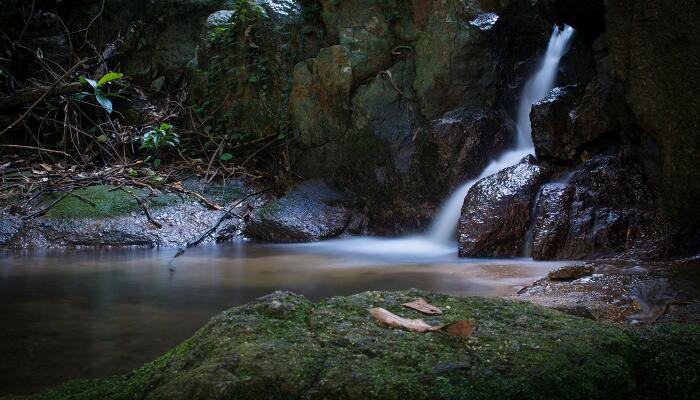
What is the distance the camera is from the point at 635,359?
1593mm

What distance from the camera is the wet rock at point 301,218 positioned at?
23.9 ft

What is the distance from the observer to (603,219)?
533 centimetres

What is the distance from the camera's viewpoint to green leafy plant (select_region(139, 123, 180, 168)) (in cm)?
893

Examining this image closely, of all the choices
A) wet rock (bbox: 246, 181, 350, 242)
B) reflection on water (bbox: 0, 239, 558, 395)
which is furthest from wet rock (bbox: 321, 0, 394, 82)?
reflection on water (bbox: 0, 239, 558, 395)

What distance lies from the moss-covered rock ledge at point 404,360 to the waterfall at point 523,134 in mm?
4996

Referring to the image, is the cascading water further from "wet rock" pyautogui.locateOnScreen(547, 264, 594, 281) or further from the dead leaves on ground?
the dead leaves on ground

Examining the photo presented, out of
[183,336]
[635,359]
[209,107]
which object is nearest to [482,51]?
[209,107]

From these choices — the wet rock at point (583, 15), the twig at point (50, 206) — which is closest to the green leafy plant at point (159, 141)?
the twig at point (50, 206)

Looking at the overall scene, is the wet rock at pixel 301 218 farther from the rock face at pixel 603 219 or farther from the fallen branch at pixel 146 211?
the rock face at pixel 603 219

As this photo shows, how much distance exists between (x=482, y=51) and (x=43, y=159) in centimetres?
721

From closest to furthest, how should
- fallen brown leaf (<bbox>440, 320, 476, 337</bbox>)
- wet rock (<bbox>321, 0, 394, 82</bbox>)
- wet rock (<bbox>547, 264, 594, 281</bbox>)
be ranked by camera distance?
fallen brown leaf (<bbox>440, 320, 476, 337</bbox>) < wet rock (<bbox>547, 264, 594, 281</bbox>) < wet rock (<bbox>321, 0, 394, 82</bbox>)

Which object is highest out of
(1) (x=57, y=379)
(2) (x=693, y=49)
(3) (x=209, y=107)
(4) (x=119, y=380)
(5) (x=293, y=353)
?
(3) (x=209, y=107)

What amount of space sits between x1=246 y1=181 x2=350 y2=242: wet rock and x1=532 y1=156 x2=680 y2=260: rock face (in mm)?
2880

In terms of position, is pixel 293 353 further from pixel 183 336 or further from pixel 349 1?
pixel 349 1
